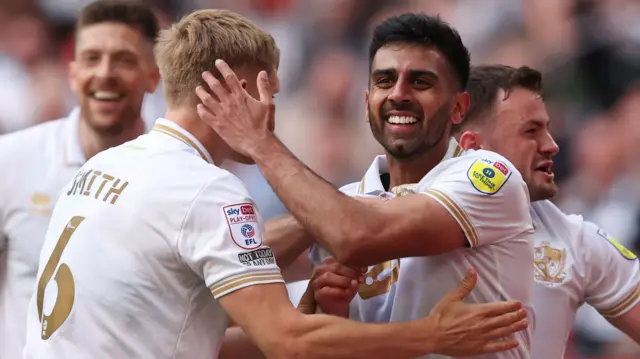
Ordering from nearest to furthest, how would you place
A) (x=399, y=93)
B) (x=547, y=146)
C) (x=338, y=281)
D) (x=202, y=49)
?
1. (x=202, y=49)
2. (x=338, y=281)
3. (x=399, y=93)
4. (x=547, y=146)

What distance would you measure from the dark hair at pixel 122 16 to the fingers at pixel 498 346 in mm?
2827

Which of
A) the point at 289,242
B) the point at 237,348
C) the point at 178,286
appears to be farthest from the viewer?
the point at 289,242

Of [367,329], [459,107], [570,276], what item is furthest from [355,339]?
[570,276]

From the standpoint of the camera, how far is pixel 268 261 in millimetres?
3398

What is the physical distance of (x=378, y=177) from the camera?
427cm

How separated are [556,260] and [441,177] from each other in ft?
3.96

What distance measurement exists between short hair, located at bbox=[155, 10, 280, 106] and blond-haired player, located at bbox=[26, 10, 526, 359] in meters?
0.23

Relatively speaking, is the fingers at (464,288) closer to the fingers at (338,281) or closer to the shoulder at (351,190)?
the fingers at (338,281)

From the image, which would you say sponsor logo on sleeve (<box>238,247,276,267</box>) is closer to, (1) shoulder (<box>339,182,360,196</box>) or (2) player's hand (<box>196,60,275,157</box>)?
(2) player's hand (<box>196,60,275,157</box>)

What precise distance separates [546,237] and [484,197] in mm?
1255

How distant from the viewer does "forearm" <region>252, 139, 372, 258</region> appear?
3.56 m

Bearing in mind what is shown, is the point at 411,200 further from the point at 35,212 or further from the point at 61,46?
the point at 61,46

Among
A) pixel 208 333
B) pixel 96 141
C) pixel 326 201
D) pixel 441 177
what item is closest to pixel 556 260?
pixel 441 177

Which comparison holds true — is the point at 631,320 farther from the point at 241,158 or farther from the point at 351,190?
the point at 241,158
